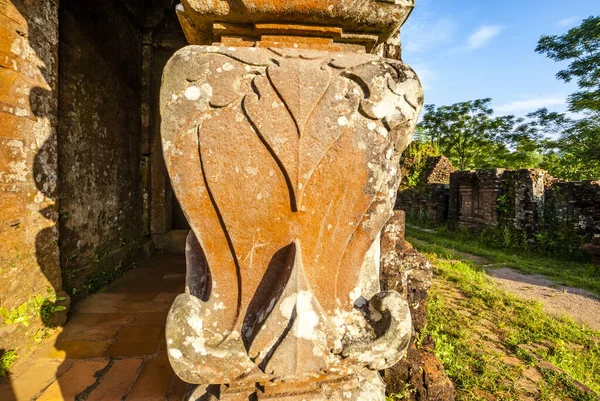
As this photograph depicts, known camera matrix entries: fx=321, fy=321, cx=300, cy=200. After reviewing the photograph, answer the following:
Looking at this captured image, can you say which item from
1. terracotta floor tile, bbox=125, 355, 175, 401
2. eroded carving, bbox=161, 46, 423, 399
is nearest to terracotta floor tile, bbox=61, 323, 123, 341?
terracotta floor tile, bbox=125, 355, 175, 401

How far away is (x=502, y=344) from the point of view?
296 cm

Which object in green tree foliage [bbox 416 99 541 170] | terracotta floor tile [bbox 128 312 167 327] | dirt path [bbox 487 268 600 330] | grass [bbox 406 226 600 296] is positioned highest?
green tree foliage [bbox 416 99 541 170]

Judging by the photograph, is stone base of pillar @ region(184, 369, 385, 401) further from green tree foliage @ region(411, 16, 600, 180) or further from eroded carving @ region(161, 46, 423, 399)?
green tree foliage @ region(411, 16, 600, 180)

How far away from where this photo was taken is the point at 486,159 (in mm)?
21000

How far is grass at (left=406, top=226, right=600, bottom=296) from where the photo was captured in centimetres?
537

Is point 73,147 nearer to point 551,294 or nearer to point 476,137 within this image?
point 551,294

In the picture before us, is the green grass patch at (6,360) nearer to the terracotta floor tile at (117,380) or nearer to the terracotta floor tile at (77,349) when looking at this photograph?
the terracotta floor tile at (77,349)

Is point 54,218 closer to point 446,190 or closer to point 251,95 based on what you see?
point 251,95

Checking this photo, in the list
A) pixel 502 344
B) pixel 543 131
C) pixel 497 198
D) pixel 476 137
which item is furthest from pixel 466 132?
pixel 502 344

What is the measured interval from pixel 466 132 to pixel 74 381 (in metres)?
23.8

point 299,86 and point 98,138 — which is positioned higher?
point 98,138

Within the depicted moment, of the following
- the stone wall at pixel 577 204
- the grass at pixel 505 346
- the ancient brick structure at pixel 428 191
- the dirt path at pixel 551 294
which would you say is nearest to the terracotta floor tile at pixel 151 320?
the grass at pixel 505 346

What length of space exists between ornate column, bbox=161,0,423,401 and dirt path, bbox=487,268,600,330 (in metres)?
4.16

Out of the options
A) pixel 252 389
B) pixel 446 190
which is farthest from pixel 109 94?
pixel 446 190
